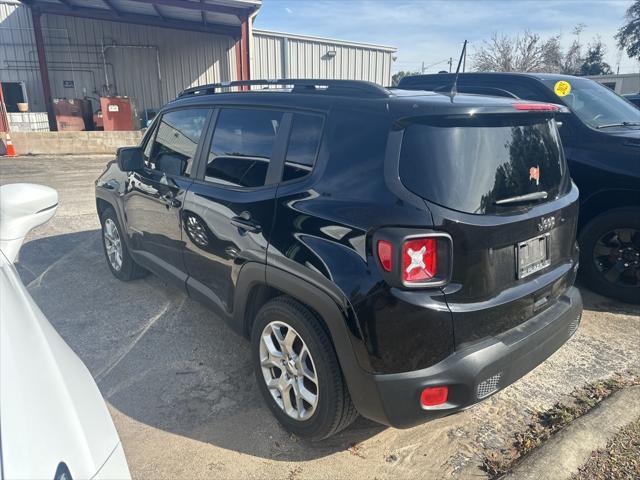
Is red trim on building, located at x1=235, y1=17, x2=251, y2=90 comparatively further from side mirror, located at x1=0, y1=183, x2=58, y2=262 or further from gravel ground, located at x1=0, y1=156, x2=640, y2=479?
side mirror, located at x1=0, y1=183, x2=58, y2=262

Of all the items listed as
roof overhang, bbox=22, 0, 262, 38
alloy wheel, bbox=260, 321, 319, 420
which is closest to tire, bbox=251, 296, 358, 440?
alloy wheel, bbox=260, 321, 319, 420

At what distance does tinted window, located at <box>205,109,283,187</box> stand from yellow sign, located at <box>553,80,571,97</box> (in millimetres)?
3427

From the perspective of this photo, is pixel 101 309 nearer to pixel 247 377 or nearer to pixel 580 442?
pixel 247 377

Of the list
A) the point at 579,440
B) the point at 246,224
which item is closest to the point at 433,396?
the point at 579,440

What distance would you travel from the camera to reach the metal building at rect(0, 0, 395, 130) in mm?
15758

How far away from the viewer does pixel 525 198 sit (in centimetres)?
235

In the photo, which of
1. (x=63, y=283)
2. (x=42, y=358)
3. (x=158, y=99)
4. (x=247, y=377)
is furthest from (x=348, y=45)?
(x=42, y=358)

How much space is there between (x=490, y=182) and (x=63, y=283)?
13.9 feet

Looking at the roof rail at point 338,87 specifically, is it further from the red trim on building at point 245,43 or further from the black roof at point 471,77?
the red trim on building at point 245,43

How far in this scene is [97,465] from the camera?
1279mm

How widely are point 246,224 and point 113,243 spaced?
2.69m

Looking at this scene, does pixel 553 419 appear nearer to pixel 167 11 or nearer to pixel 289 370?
pixel 289 370

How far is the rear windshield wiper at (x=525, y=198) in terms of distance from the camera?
224 cm

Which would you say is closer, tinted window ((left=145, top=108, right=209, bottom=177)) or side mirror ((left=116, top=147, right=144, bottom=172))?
tinted window ((left=145, top=108, right=209, bottom=177))
